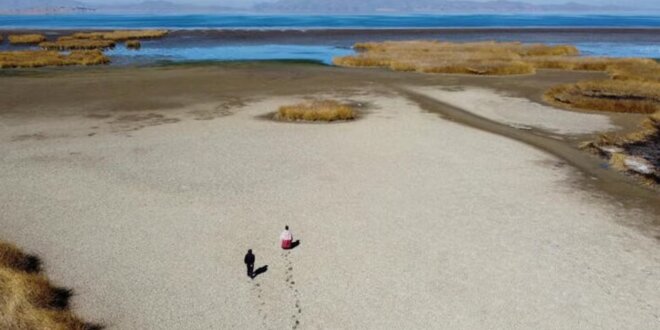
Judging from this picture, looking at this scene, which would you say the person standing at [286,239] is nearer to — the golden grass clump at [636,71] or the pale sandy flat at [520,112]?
the pale sandy flat at [520,112]

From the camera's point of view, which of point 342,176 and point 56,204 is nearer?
point 56,204

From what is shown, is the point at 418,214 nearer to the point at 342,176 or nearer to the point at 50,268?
the point at 342,176

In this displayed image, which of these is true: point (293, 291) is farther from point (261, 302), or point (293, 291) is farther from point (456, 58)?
point (456, 58)

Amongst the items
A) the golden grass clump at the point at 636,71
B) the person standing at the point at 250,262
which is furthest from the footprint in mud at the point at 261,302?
the golden grass clump at the point at 636,71

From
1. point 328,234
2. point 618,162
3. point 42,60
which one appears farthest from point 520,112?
point 42,60

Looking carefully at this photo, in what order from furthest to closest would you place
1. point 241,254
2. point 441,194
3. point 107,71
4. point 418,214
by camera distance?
point 107,71 < point 441,194 < point 418,214 < point 241,254

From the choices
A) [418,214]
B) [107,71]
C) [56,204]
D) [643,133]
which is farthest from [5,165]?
[107,71]
